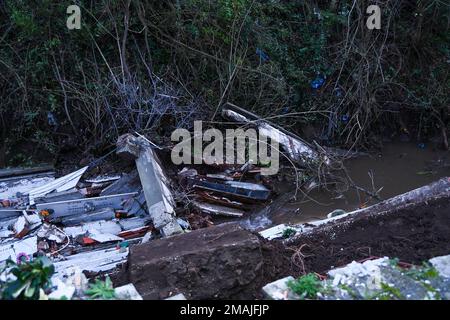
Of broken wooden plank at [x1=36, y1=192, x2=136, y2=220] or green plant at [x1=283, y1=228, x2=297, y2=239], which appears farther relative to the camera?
broken wooden plank at [x1=36, y1=192, x2=136, y2=220]

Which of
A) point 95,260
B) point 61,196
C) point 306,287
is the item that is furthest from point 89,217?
point 306,287

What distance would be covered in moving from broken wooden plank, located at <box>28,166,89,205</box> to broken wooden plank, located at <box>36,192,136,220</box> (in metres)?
0.30

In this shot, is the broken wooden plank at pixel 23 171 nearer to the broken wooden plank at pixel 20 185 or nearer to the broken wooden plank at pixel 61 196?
the broken wooden plank at pixel 20 185

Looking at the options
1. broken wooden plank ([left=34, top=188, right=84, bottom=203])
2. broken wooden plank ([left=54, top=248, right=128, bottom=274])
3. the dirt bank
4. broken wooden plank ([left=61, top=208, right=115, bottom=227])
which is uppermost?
the dirt bank

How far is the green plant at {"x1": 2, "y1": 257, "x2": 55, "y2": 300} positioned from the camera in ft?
8.48

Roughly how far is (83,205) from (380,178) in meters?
4.19

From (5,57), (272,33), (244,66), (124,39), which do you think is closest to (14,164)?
(5,57)

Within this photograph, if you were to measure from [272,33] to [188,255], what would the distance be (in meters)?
5.18

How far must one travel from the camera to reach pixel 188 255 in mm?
3471

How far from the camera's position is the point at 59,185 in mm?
6211

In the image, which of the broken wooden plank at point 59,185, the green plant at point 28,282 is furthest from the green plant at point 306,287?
the broken wooden plank at point 59,185

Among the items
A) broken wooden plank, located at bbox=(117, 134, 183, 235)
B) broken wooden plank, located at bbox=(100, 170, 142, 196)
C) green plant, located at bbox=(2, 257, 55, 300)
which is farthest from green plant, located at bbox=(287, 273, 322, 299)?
broken wooden plank, located at bbox=(100, 170, 142, 196)

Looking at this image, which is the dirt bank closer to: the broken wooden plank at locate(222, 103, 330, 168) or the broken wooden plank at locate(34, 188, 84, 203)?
the broken wooden plank at locate(222, 103, 330, 168)

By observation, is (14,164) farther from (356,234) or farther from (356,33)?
(356,33)
